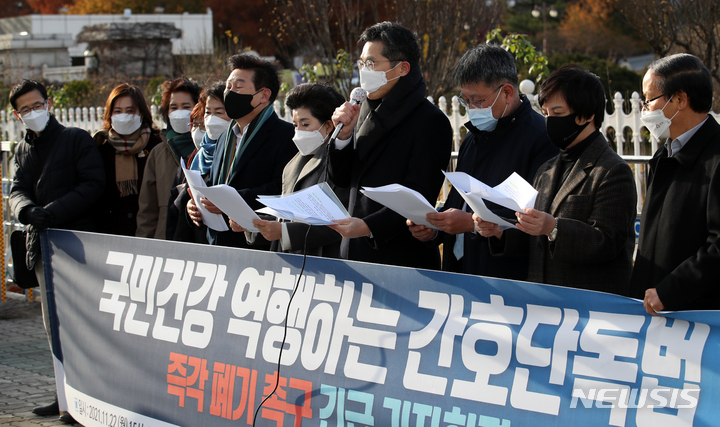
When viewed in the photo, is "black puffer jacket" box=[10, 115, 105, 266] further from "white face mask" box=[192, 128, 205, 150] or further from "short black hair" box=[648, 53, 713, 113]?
"short black hair" box=[648, 53, 713, 113]

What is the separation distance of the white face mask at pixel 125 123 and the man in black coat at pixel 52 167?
24 centimetres

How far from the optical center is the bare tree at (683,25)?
40.8 feet

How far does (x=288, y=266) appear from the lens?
3.53 metres

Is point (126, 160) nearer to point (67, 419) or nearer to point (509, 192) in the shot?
point (67, 419)

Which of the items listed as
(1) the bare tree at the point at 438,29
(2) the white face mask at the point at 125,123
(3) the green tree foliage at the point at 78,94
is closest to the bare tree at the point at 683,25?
Result: (1) the bare tree at the point at 438,29

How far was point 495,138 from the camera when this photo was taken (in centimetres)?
362

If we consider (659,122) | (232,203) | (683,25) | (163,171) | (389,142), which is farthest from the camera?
(683,25)

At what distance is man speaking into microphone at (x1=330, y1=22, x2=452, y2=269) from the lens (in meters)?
3.64

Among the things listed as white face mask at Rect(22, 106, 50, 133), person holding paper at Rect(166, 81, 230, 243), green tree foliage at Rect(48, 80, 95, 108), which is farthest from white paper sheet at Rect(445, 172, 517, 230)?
green tree foliage at Rect(48, 80, 95, 108)

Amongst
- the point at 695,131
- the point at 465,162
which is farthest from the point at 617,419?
the point at 465,162

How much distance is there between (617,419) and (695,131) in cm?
114

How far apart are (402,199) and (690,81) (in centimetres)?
121

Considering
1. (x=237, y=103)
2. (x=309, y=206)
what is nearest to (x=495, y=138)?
(x=309, y=206)

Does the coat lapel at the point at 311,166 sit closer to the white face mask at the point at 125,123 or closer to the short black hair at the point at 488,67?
the short black hair at the point at 488,67
